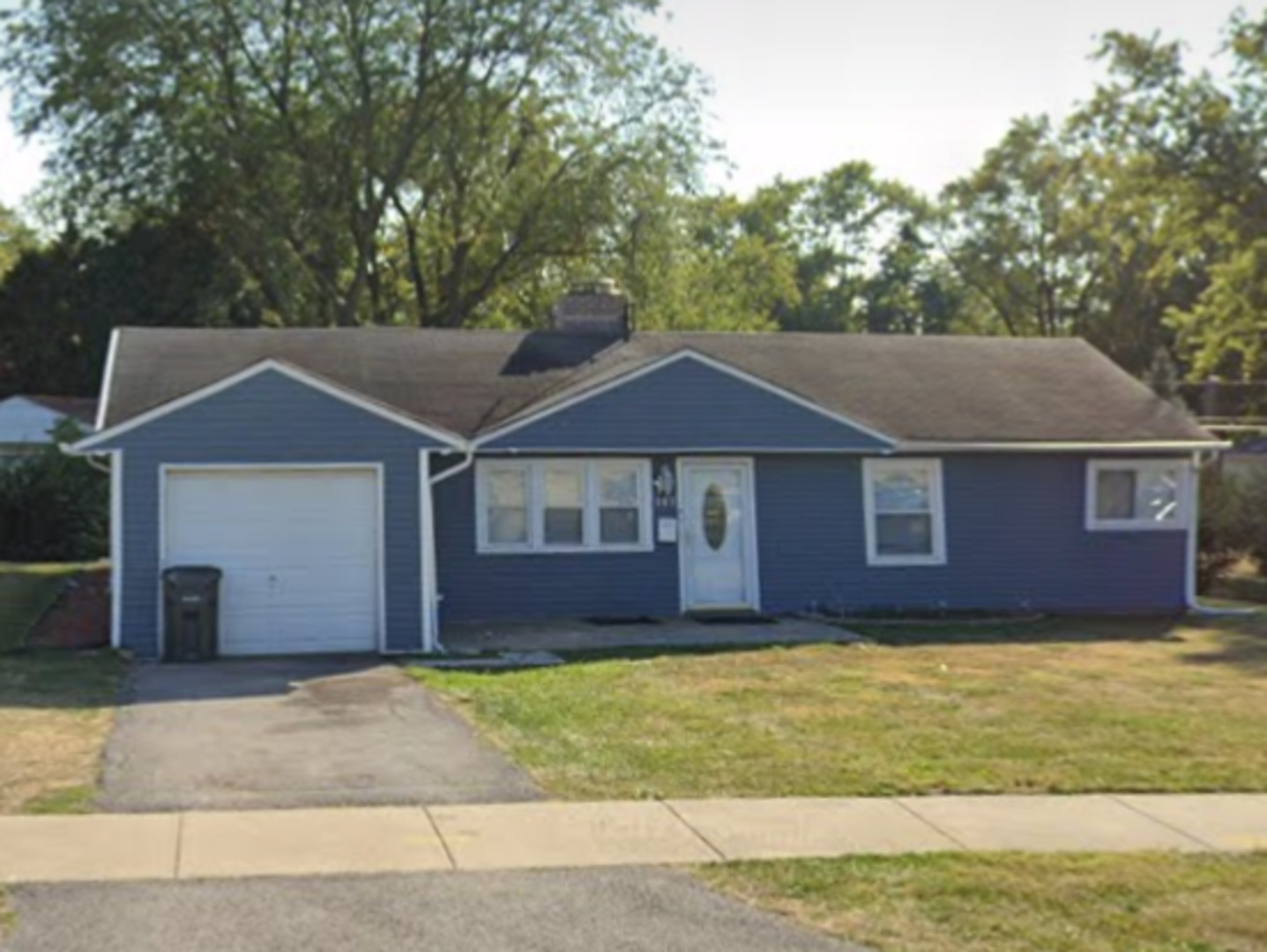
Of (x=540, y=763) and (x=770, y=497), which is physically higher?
(x=770, y=497)

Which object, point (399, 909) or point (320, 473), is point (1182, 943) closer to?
point (399, 909)

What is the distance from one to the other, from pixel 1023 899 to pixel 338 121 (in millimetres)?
36473

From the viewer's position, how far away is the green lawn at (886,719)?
10656 mm

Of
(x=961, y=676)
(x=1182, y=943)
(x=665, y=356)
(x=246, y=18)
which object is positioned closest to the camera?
(x=1182, y=943)

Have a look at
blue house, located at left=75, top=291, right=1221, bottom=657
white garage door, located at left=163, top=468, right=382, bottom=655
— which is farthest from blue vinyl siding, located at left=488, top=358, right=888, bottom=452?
white garage door, located at left=163, top=468, right=382, bottom=655

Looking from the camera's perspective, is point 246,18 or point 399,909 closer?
point 399,909

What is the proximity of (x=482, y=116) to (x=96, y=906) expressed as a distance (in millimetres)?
36565

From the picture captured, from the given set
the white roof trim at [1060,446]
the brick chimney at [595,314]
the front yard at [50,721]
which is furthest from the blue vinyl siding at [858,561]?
the front yard at [50,721]

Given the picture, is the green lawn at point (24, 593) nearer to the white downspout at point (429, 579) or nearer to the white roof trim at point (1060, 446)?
the white downspout at point (429, 579)

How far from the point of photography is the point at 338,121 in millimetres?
40906

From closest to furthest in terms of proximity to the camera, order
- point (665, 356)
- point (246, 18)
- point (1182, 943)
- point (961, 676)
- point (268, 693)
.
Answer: point (1182, 943) < point (268, 693) < point (961, 676) < point (665, 356) < point (246, 18)

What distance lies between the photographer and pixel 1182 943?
23.0ft

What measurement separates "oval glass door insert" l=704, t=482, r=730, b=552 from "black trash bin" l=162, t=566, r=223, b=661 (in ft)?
23.5

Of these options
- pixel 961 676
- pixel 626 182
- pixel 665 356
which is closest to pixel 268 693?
pixel 961 676
